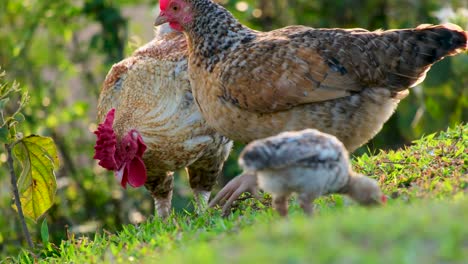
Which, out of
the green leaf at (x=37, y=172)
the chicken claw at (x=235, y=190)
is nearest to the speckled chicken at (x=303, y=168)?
the chicken claw at (x=235, y=190)

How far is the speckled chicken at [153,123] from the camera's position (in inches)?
266

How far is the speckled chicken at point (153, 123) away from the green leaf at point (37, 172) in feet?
1.35

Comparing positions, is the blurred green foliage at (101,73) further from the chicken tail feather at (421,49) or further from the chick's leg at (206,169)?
the chicken tail feather at (421,49)

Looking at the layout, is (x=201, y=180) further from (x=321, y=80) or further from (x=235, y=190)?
(x=321, y=80)

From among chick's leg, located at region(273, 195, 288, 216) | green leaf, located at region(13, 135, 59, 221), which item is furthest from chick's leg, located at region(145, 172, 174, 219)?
chick's leg, located at region(273, 195, 288, 216)

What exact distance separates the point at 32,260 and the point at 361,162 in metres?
2.71

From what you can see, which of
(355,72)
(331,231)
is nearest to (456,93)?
(355,72)

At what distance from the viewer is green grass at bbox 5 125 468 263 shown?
11.0ft

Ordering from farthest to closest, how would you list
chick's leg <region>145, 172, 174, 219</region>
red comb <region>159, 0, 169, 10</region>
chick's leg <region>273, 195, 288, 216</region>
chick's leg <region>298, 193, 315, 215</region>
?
chick's leg <region>145, 172, 174, 219</region>, red comb <region>159, 0, 169, 10</region>, chick's leg <region>273, 195, 288, 216</region>, chick's leg <region>298, 193, 315, 215</region>

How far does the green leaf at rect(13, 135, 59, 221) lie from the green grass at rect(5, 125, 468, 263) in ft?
1.30

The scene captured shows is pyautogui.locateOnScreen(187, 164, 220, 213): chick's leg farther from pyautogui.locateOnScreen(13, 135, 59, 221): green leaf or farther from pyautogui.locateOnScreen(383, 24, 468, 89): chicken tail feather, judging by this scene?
pyautogui.locateOnScreen(383, 24, 468, 89): chicken tail feather

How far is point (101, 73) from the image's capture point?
11406mm

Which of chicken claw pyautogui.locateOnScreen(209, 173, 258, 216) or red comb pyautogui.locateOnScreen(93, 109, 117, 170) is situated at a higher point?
red comb pyautogui.locateOnScreen(93, 109, 117, 170)

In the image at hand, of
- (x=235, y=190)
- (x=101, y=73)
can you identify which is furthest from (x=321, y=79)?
(x=101, y=73)
